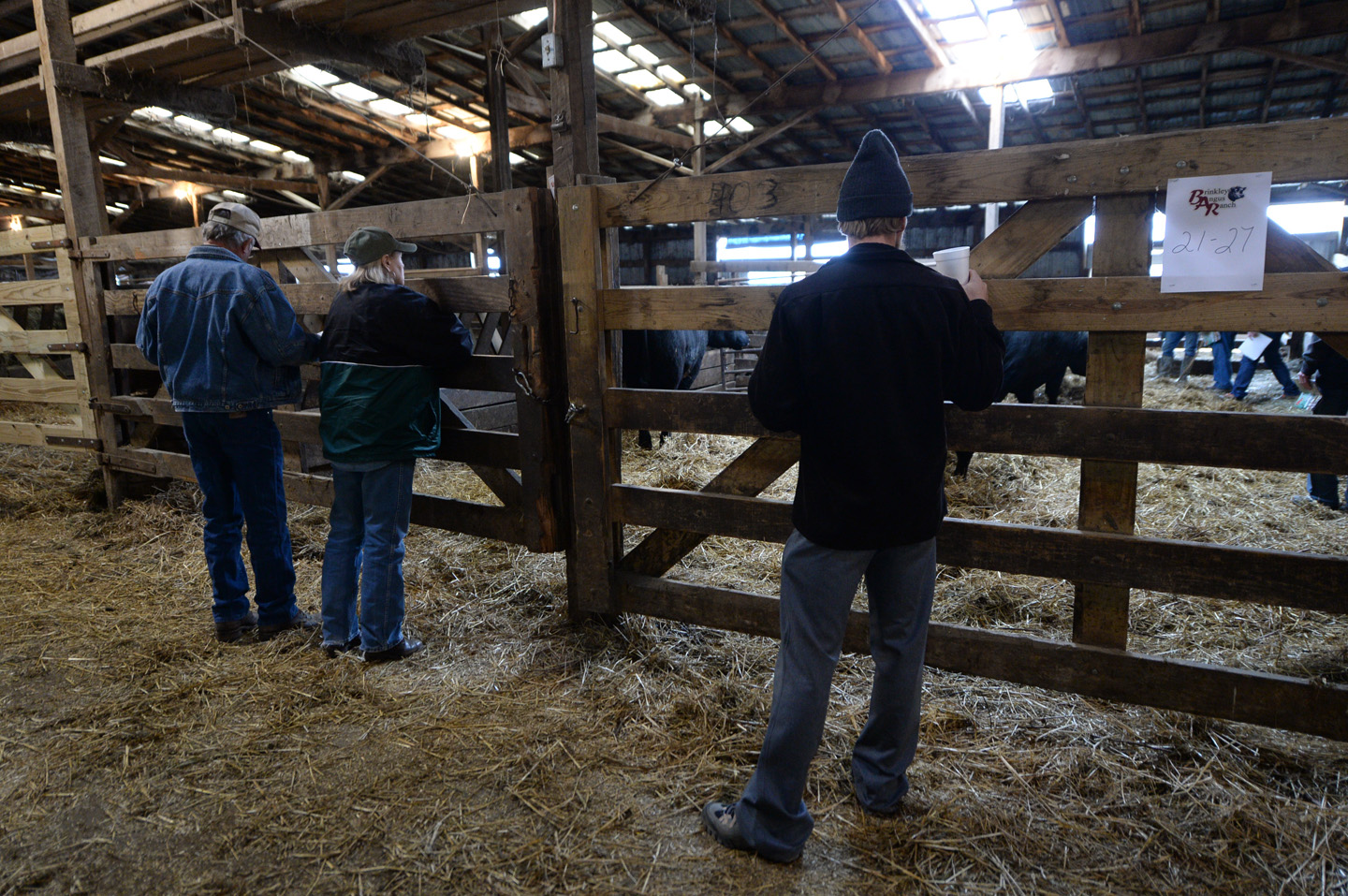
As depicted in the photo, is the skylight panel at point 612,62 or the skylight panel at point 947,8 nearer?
the skylight panel at point 947,8

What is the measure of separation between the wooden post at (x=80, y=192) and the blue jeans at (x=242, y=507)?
240 cm

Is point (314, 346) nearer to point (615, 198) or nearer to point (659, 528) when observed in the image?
point (615, 198)

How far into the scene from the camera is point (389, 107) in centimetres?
1178

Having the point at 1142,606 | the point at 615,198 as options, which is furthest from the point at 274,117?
the point at 1142,606

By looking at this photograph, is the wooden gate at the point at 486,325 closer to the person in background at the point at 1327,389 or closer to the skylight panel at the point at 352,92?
the person in background at the point at 1327,389

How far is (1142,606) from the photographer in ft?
12.2

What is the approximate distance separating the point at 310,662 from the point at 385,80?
930 cm

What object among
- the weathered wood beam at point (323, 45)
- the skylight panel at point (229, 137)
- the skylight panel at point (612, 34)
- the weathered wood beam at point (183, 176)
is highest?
the skylight panel at point (229, 137)

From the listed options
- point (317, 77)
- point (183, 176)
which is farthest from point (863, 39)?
point (183, 176)

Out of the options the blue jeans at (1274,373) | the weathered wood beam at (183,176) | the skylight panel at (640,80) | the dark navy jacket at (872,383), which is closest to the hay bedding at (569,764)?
the dark navy jacket at (872,383)

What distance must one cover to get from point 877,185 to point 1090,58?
8378mm

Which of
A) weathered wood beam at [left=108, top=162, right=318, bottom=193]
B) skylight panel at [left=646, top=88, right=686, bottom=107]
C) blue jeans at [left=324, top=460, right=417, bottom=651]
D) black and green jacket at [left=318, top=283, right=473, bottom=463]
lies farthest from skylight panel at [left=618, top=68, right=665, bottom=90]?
blue jeans at [left=324, top=460, right=417, bottom=651]

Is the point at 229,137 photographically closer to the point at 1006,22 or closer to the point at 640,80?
the point at 640,80

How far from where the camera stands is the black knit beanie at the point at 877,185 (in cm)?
192
